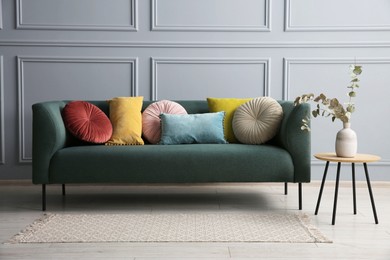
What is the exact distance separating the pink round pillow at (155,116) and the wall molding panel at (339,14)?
1262 millimetres

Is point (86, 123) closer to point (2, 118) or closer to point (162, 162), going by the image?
point (162, 162)

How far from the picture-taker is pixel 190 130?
154 inches

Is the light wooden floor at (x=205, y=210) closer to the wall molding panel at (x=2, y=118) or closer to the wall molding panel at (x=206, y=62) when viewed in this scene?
the wall molding panel at (x=2, y=118)

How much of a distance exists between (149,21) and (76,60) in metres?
0.70

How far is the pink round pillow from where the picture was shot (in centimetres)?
401

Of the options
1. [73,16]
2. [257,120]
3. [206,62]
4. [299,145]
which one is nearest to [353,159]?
[299,145]

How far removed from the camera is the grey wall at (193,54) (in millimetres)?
4582

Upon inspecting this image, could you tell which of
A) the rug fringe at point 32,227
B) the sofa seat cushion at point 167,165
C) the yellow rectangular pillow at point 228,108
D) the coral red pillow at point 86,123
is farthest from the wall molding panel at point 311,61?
the rug fringe at point 32,227

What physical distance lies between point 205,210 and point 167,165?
406 millimetres

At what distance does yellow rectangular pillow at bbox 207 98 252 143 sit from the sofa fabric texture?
45 cm

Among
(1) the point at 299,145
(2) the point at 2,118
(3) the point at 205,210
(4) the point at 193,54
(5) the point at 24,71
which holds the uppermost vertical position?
(4) the point at 193,54

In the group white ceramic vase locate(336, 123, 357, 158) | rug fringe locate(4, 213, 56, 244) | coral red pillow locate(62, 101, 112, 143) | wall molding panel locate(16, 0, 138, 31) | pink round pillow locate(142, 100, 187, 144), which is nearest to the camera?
rug fringe locate(4, 213, 56, 244)

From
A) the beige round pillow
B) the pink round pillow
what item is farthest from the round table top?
the pink round pillow

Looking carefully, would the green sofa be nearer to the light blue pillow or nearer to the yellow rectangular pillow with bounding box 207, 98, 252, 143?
the light blue pillow
